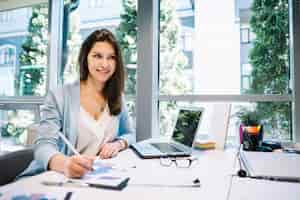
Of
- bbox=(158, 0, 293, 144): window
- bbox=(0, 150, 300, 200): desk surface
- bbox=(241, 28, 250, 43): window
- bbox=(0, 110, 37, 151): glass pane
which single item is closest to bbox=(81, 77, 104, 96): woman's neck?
bbox=(0, 150, 300, 200): desk surface

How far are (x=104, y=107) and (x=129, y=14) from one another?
1.32 metres

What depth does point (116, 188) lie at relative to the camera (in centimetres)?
75

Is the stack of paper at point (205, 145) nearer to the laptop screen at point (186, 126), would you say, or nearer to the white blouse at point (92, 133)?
the laptop screen at point (186, 126)

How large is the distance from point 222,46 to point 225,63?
159mm

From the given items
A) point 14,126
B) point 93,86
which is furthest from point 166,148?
point 14,126

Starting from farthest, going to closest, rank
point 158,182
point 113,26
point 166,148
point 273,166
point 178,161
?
point 113,26, point 166,148, point 178,161, point 273,166, point 158,182

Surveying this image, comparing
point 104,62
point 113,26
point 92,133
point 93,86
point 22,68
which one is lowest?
point 92,133

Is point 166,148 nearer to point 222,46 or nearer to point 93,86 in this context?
point 93,86

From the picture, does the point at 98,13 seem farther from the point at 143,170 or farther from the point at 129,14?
the point at 143,170

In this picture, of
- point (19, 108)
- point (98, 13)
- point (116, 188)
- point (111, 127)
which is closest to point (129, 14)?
point (98, 13)

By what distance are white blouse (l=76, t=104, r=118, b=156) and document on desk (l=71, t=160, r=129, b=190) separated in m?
0.35

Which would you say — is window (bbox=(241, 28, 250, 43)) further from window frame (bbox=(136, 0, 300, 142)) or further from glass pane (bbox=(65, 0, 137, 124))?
glass pane (bbox=(65, 0, 137, 124))

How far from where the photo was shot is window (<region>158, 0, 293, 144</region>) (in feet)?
6.51

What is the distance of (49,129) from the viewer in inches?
46.9
